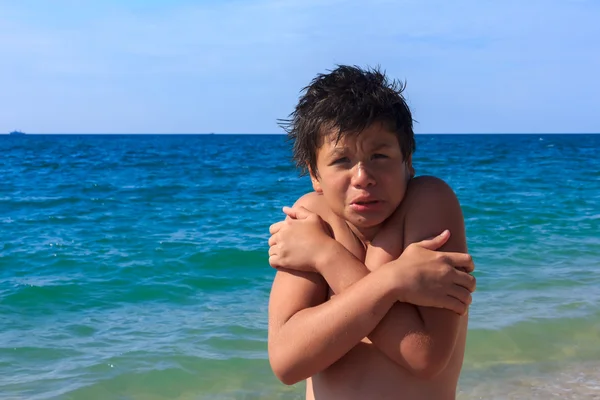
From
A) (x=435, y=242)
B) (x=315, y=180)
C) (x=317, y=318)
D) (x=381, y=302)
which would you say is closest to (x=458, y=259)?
(x=435, y=242)

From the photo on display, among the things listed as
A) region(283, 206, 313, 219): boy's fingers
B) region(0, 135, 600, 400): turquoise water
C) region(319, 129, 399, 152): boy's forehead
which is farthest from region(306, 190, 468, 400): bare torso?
region(0, 135, 600, 400): turquoise water

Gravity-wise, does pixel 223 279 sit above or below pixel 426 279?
below

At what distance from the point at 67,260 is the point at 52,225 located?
319 cm

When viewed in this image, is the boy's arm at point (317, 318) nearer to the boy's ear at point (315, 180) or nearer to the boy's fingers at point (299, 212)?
the boy's fingers at point (299, 212)

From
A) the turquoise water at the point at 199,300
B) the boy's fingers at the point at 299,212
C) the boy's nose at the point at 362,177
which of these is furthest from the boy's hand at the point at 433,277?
the turquoise water at the point at 199,300

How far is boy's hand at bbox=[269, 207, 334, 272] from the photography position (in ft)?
6.61

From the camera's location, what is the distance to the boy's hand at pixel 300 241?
2.01m

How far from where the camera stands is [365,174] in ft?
6.45

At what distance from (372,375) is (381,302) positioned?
0.96ft

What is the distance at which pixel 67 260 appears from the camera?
8.38 m

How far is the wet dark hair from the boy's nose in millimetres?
99

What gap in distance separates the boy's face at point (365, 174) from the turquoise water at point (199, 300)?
8.81 feet

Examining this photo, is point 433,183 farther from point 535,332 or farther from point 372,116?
point 535,332

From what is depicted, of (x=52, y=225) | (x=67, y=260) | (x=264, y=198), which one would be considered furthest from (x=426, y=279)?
(x=264, y=198)
